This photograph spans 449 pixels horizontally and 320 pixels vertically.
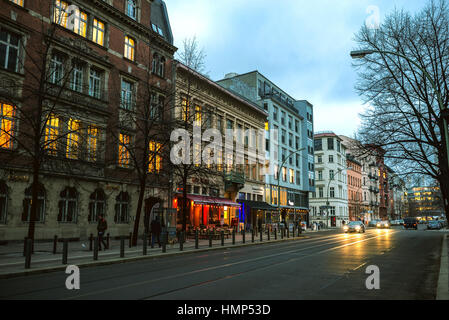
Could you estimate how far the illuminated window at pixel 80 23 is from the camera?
75.1 ft

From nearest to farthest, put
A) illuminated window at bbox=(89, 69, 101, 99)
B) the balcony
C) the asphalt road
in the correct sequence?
1. the asphalt road
2. illuminated window at bbox=(89, 69, 101, 99)
3. the balcony

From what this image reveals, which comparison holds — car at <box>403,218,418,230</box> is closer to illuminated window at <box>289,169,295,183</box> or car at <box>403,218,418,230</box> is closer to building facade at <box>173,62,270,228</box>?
illuminated window at <box>289,169,295,183</box>

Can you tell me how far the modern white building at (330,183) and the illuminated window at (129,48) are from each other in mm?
55465

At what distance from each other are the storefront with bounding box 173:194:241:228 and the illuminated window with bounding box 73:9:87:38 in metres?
14.4

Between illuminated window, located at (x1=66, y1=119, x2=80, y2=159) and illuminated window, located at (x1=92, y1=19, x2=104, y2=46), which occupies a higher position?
illuminated window, located at (x1=92, y1=19, x2=104, y2=46)

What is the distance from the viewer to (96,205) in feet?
76.2

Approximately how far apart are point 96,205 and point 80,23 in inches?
485

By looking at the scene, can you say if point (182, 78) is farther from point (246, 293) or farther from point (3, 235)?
point (246, 293)

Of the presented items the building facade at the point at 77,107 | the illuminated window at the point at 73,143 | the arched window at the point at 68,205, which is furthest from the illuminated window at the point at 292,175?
the illuminated window at the point at 73,143

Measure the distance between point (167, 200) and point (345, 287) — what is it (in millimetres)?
22471

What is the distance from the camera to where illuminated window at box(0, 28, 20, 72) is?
18766 millimetres

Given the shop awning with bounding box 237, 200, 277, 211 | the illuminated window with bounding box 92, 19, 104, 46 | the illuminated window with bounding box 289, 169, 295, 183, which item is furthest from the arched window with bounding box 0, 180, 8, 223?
the illuminated window with bounding box 289, 169, 295, 183

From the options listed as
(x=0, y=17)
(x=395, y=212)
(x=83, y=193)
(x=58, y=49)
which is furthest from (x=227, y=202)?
(x=395, y=212)
